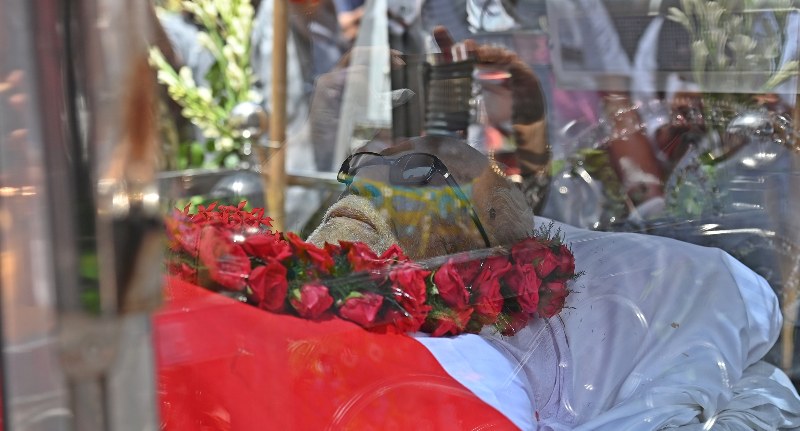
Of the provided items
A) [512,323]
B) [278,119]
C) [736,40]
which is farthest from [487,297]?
[278,119]

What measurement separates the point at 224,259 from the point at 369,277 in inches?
7.3

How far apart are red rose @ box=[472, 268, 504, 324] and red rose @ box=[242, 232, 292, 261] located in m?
0.24

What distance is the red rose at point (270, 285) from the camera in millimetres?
841

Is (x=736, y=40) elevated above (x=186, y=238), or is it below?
above

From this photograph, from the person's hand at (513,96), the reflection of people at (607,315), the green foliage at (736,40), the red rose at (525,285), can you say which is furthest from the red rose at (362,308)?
the person's hand at (513,96)

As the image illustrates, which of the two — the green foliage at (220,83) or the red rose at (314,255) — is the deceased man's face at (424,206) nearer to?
the red rose at (314,255)

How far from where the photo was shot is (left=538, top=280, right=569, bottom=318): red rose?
3.61 ft

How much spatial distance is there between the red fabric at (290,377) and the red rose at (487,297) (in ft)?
0.28

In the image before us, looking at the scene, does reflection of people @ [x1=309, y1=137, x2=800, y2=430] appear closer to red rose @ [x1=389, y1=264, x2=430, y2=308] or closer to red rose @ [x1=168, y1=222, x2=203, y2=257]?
red rose @ [x1=389, y1=264, x2=430, y2=308]

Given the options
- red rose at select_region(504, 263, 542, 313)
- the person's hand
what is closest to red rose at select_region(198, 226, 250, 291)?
red rose at select_region(504, 263, 542, 313)

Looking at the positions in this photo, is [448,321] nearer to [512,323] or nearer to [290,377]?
[512,323]

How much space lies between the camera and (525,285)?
3.54 ft

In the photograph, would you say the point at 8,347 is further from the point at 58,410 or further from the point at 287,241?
the point at 287,241

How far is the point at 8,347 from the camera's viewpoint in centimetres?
51
